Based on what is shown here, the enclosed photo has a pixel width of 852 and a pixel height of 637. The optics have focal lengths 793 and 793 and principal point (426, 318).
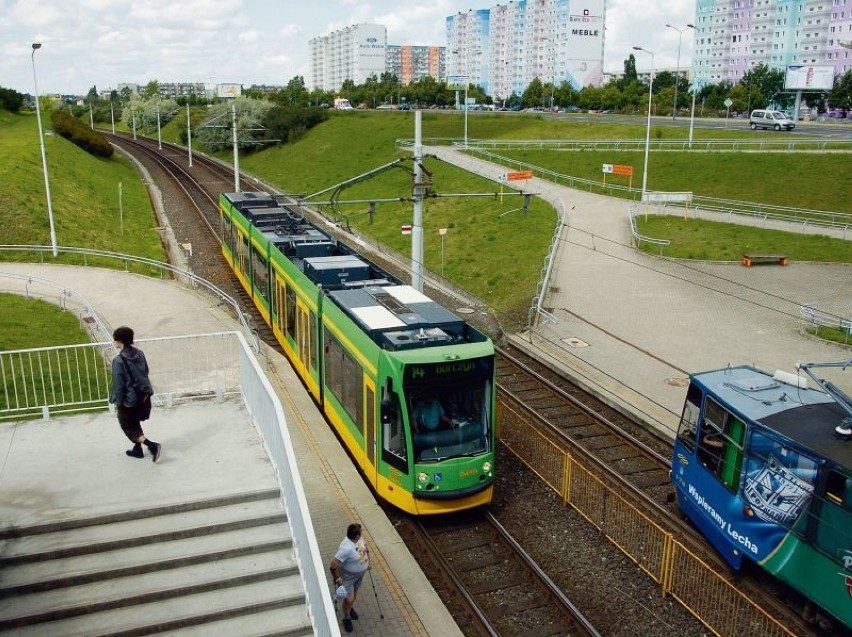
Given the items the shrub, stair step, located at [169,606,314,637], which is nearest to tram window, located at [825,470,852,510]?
stair step, located at [169,606,314,637]

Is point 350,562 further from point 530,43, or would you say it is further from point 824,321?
point 530,43

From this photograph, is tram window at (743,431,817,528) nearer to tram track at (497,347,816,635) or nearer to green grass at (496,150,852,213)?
tram track at (497,347,816,635)

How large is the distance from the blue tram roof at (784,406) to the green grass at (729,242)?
18760 mm

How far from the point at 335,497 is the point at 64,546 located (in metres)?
5.99

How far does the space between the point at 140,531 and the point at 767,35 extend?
13426 cm

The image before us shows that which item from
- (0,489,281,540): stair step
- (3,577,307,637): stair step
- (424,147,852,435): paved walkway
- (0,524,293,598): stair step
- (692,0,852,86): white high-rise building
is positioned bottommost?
(424,147,852,435): paved walkway

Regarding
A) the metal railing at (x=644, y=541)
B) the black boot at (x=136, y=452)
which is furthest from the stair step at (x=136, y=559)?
the metal railing at (x=644, y=541)

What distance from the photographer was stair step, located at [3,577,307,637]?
6.51 metres

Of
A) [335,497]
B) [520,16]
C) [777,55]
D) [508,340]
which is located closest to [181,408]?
[335,497]

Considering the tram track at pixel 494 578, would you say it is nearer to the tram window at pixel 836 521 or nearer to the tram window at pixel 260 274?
the tram window at pixel 836 521

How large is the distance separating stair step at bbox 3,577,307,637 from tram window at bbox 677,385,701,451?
23.7 feet

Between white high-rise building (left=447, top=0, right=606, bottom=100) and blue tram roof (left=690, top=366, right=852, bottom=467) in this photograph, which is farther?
white high-rise building (left=447, top=0, right=606, bottom=100)

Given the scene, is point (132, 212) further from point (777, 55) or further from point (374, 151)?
point (777, 55)

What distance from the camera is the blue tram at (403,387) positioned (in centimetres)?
1143
